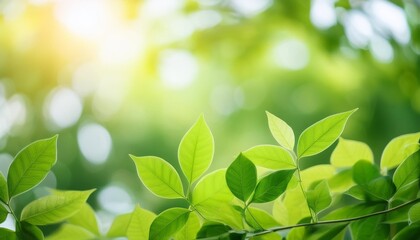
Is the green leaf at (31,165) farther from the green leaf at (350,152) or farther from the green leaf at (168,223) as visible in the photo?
the green leaf at (350,152)

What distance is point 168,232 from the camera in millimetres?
387

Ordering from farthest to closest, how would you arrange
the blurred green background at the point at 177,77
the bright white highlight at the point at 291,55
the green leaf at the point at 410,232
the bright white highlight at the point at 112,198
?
1. the bright white highlight at the point at 112,198
2. the bright white highlight at the point at 291,55
3. the blurred green background at the point at 177,77
4. the green leaf at the point at 410,232

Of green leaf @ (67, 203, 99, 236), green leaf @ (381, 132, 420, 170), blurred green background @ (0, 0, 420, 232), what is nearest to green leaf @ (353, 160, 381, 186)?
green leaf @ (381, 132, 420, 170)

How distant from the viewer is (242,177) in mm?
375

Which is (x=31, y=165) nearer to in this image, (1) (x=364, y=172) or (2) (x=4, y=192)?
(2) (x=4, y=192)

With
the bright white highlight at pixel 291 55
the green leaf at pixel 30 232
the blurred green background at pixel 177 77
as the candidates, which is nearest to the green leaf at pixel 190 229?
the green leaf at pixel 30 232

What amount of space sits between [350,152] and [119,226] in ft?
0.77

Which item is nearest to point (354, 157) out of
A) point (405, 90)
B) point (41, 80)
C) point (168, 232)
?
point (168, 232)

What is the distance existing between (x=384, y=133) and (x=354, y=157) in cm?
197

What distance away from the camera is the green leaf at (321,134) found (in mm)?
392

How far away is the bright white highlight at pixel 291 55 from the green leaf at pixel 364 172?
1.76 meters

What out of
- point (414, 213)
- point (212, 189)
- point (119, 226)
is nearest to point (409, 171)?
point (414, 213)

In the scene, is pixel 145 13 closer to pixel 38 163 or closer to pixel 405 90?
pixel 405 90

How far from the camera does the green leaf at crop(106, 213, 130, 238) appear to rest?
48cm
